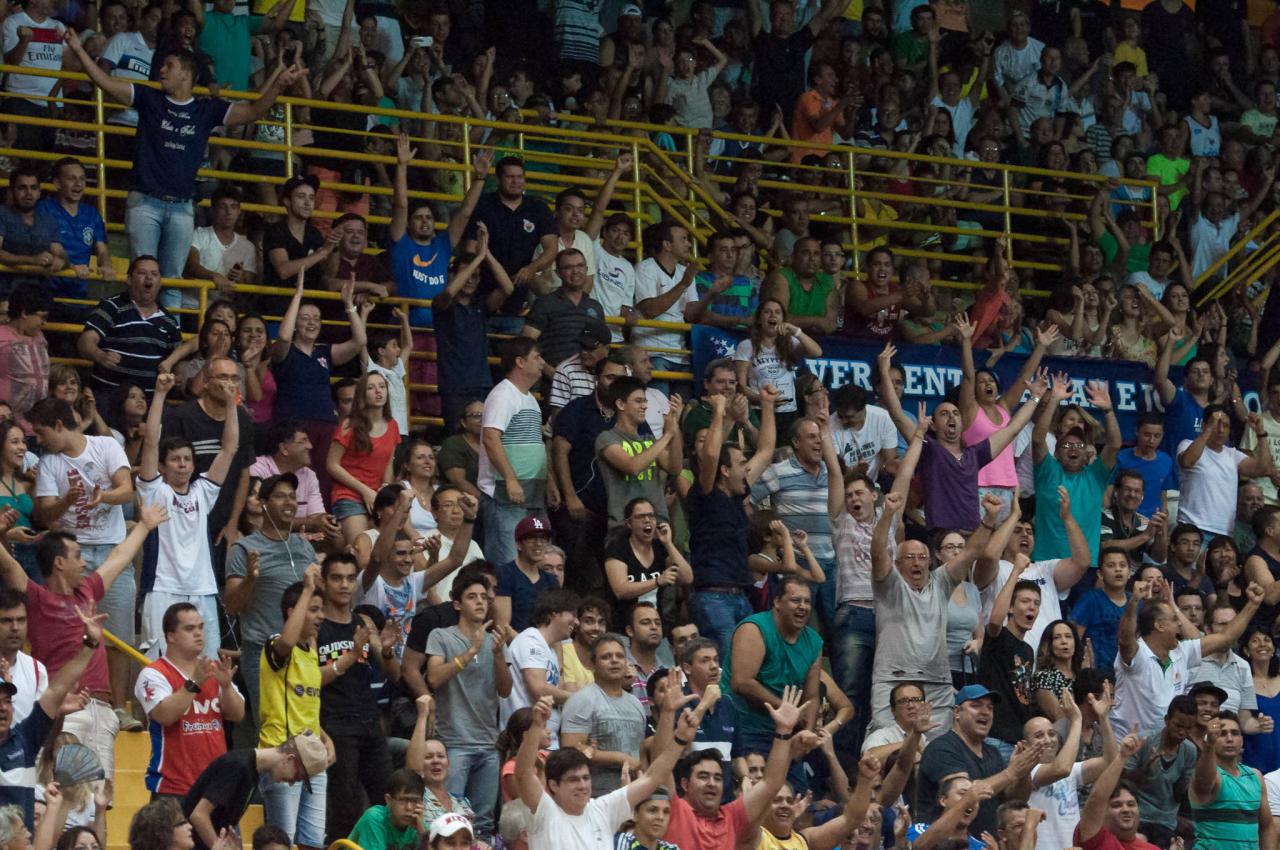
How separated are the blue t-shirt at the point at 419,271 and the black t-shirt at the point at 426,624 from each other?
11.9 ft

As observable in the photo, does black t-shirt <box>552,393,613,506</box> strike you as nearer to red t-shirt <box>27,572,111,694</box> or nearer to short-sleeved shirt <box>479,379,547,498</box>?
short-sleeved shirt <box>479,379,547,498</box>

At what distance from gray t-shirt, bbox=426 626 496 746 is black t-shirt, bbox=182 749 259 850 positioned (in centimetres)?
162

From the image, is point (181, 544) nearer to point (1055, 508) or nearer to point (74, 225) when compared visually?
point (74, 225)

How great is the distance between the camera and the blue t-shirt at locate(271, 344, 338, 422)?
47.7 ft

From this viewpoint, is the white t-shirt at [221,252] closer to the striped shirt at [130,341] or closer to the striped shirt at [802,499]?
the striped shirt at [130,341]

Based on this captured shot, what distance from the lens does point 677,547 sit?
14.4m

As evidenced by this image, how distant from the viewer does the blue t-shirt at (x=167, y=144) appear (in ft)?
49.3

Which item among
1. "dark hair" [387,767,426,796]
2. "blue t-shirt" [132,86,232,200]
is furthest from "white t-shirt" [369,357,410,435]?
"dark hair" [387,767,426,796]

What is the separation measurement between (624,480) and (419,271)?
2728mm

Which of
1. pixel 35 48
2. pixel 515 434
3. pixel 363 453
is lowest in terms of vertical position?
pixel 363 453

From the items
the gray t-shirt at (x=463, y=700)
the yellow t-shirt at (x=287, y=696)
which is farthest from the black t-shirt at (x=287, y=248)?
the yellow t-shirt at (x=287, y=696)

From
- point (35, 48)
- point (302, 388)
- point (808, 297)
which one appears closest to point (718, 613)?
point (302, 388)

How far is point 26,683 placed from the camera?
35.3ft

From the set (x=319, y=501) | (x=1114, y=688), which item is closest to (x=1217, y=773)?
(x=1114, y=688)
